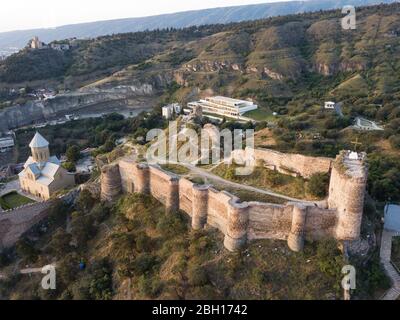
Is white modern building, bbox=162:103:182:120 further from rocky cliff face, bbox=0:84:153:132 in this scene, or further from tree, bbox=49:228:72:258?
tree, bbox=49:228:72:258

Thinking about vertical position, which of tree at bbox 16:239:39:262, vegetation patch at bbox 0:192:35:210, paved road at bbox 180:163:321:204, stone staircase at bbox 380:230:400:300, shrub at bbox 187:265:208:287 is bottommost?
tree at bbox 16:239:39:262

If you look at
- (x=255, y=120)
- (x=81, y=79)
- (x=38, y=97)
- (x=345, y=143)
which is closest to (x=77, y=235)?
(x=345, y=143)

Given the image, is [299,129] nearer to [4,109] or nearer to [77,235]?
[77,235]

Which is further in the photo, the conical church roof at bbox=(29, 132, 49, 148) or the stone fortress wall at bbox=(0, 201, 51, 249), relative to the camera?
the conical church roof at bbox=(29, 132, 49, 148)

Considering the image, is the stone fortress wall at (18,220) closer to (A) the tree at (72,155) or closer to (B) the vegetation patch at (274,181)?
(A) the tree at (72,155)

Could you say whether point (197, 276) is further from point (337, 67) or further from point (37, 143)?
point (337, 67)

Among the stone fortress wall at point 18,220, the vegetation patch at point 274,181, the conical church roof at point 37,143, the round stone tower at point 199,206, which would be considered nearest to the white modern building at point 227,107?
the conical church roof at point 37,143

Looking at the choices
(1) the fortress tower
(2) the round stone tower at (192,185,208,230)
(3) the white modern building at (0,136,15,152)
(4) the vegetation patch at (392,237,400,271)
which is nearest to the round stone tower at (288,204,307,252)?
(1) the fortress tower
